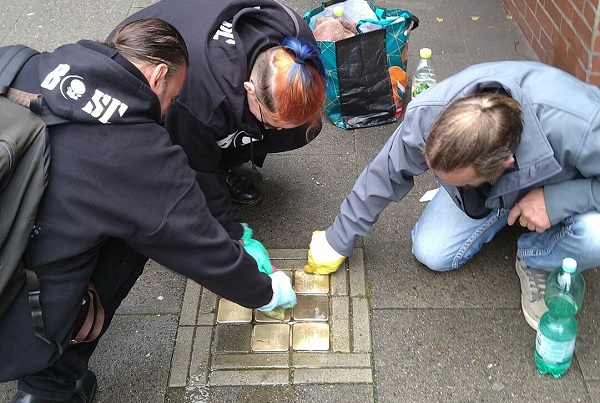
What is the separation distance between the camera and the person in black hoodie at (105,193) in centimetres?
163

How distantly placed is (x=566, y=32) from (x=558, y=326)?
6.52ft

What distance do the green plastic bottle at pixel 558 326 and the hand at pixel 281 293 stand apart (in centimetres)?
89

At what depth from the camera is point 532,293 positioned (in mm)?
2480

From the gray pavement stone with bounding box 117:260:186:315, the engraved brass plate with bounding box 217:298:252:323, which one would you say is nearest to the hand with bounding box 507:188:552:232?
the engraved brass plate with bounding box 217:298:252:323

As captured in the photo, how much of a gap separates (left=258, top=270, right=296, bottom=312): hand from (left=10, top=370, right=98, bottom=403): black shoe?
2.13ft

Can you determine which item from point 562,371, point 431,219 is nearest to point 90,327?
point 431,219

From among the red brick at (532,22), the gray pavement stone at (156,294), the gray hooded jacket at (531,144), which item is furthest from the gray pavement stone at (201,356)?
the red brick at (532,22)

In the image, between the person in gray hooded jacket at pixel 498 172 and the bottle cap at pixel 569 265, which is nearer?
the person in gray hooded jacket at pixel 498 172

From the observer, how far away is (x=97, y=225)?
1.71 metres

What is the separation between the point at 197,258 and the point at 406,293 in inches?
42.2

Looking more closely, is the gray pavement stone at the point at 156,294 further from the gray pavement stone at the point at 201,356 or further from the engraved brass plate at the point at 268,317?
the engraved brass plate at the point at 268,317

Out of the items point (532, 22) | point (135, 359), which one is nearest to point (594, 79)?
point (532, 22)

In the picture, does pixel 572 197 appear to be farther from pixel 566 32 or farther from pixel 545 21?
pixel 545 21

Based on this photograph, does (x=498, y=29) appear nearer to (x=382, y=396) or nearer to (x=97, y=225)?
(x=382, y=396)
